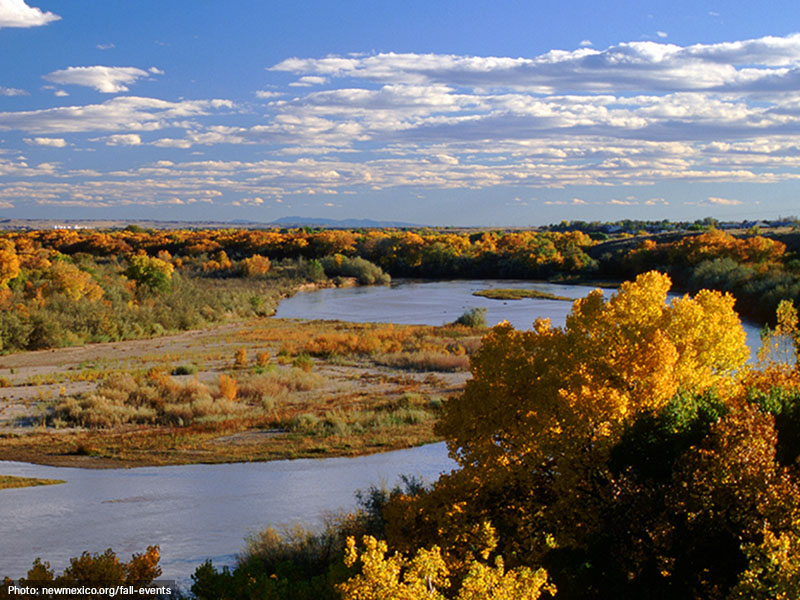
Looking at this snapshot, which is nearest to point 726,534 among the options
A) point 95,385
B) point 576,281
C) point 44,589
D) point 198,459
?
point 44,589

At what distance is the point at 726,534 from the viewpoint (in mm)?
9039

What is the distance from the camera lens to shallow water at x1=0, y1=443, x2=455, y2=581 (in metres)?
15.1

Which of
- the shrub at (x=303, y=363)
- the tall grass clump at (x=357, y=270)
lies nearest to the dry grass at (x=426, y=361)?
the shrub at (x=303, y=363)

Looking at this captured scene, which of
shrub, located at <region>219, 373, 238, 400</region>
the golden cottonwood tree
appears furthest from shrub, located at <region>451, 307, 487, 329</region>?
the golden cottonwood tree

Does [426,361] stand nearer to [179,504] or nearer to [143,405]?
[143,405]

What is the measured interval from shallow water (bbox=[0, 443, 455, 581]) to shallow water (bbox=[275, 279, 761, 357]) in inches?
1014

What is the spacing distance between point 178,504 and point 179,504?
0.02m

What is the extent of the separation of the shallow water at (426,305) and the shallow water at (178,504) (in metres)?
25.8

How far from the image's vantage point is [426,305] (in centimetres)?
6938

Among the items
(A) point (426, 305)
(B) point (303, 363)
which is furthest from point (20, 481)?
(A) point (426, 305)

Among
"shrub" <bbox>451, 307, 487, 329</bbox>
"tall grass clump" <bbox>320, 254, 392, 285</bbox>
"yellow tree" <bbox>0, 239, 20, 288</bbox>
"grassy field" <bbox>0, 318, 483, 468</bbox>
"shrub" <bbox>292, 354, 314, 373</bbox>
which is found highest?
"yellow tree" <bbox>0, 239, 20, 288</bbox>

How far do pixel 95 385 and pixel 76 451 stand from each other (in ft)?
28.7

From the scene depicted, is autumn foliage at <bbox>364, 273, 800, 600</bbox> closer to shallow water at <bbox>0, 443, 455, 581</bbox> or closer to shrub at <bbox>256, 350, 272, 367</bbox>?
shallow water at <bbox>0, 443, 455, 581</bbox>

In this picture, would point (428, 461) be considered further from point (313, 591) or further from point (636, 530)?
point (313, 591)
